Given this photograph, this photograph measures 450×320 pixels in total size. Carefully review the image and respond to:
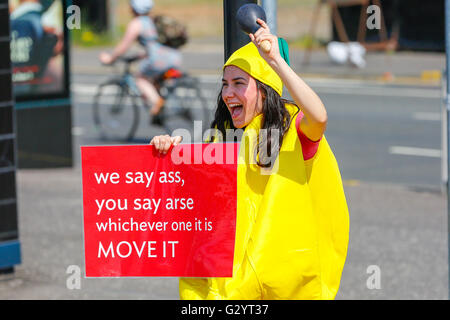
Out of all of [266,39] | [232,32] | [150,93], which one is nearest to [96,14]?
[150,93]

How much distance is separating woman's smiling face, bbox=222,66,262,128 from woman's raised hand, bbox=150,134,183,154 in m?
0.23

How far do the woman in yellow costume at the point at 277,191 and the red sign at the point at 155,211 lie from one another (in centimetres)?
7

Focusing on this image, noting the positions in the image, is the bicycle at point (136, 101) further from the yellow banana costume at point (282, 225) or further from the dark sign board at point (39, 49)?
the yellow banana costume at point (282, 225)

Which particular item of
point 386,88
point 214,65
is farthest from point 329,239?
point 214,65

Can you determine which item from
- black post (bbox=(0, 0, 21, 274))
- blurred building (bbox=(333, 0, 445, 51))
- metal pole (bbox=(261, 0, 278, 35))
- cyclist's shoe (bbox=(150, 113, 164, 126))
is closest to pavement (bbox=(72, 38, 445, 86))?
blurred building (bbox=(333, 0, 445, 51))

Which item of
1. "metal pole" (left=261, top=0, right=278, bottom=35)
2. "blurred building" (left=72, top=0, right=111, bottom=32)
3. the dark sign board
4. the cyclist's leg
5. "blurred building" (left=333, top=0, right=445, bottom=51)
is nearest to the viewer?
"metal pole" (left=261, top=0, right=278, bottom=35)

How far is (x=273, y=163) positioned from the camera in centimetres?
339

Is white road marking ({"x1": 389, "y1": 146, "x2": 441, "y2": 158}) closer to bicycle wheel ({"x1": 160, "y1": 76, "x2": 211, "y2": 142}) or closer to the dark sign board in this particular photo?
bicycle wheel ({"x1": 160, "y1": 76, "x2": 211, "y2": 142})

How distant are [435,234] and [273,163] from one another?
521 centimetres

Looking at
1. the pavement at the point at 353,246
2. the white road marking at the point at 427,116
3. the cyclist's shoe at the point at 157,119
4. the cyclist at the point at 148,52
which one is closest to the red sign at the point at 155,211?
the pavement at the point at 353,246

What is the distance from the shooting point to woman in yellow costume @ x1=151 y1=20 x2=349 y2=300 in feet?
11.0

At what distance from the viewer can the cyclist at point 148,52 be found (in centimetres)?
1319
